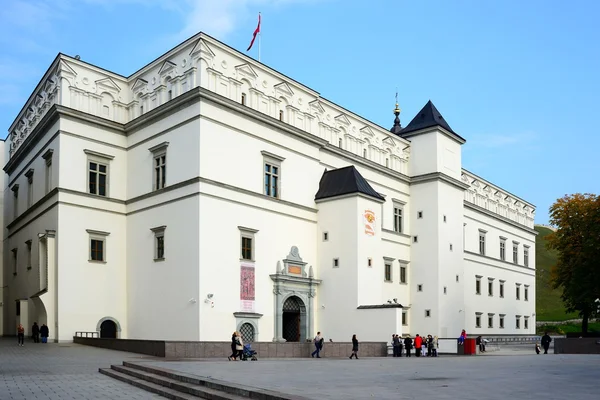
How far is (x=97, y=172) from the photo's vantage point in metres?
35.1

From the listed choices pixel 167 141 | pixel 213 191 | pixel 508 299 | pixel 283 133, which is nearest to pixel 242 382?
pixel 213 191

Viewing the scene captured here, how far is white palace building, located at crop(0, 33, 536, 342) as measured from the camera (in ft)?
106

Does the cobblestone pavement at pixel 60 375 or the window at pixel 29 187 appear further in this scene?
the window at pixel 29 187

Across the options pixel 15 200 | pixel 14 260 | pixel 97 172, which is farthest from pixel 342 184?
pixel 15 200

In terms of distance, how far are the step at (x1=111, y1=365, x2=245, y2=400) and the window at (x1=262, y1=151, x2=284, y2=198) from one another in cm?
1820

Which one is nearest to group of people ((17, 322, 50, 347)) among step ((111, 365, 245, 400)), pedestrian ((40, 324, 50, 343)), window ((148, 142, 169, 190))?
pedestrian ((40, 324, 50, 343))

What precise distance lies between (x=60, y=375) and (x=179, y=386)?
5011mm

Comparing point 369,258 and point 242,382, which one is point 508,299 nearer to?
point 369,258

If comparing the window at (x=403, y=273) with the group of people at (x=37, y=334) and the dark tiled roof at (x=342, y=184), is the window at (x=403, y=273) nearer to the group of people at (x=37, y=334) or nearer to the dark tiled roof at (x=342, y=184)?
the dark tiled roof at (x=342, y=184)

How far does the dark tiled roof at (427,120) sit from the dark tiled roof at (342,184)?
11.7 meters

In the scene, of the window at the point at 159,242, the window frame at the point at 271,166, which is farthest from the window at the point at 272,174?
the window at the point at 159,242

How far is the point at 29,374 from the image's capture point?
1781 cm

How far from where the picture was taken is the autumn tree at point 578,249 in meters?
45.4

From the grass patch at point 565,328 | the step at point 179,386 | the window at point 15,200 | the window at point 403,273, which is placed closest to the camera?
the step at point 179,386
